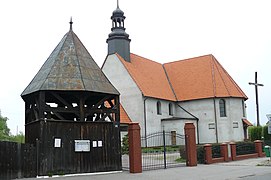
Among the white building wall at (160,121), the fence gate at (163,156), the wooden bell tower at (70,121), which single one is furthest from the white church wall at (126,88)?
the wooden bell tower at (70,121)

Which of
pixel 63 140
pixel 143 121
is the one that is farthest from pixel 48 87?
pixel 143 121

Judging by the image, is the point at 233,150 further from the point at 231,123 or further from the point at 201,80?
the point at 201,80

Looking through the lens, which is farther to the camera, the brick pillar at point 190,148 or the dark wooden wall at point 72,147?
the brick pillar at point 190,148

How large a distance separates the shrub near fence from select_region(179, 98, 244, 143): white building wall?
89.3 feet

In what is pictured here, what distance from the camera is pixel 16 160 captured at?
52.7 ft

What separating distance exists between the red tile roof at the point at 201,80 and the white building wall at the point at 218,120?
917mm

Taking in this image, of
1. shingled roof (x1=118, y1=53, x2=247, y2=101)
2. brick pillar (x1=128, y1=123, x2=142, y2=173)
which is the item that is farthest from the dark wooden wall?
shingled roof (x1=118, y1=53, x2=247, y2=101)

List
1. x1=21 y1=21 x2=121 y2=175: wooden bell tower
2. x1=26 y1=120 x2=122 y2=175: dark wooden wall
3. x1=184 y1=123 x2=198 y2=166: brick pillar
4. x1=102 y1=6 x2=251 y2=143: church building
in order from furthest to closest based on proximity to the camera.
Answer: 1. x1=102 y1=6 x2=251 y2=143: church building
2. x1=184 y1=123 x2=198 y2=166: brick pillar
3. x1=21 y1=21 x2=121 y2=175: wooden bell tower
4. x1=26 y1=120 x2=122 y2=175: dark wooden wall

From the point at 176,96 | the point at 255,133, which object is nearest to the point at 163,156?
the point at 255,133

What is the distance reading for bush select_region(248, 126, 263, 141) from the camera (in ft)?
129

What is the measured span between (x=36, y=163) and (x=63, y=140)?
5.41ft

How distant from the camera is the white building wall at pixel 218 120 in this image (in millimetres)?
40031

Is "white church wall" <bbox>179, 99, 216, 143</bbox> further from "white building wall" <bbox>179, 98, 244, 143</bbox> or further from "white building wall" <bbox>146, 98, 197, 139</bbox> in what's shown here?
"white building wall" <bbox>146, 98, 197, 139</bbox>

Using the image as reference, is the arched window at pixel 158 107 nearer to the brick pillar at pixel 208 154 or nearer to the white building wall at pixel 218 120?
the white building wall at pixel 218 120
